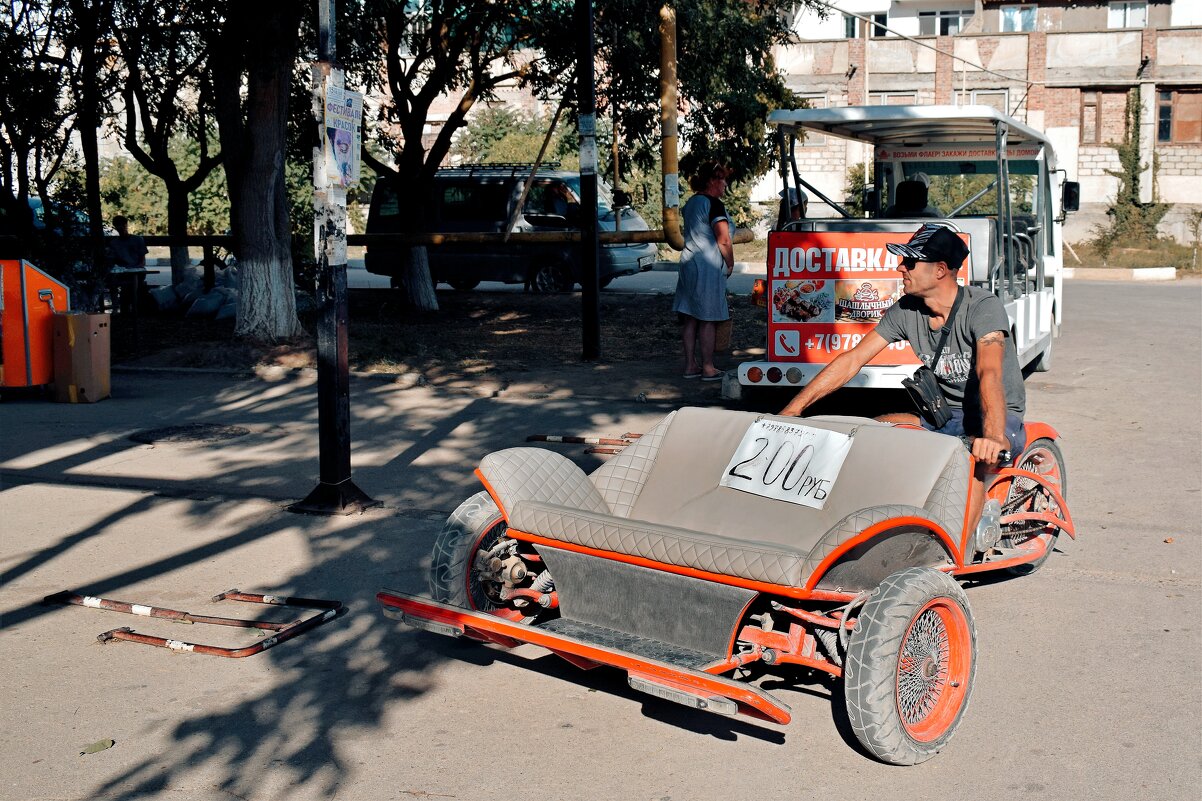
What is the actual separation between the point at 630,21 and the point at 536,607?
437 inches

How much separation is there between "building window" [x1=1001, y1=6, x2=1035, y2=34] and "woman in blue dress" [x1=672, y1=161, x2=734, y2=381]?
3876 centimetres

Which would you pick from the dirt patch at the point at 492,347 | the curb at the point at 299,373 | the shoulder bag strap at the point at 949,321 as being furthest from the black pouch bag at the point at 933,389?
the curb at the point at 299,373

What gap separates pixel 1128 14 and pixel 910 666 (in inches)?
1803

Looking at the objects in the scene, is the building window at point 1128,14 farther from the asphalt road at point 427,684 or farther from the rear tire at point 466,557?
the rear tire at point 466,557

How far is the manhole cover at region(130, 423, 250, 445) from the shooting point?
942 centimetres

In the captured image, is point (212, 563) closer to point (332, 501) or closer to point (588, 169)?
point (332, 501)

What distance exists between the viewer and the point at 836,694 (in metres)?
4.25

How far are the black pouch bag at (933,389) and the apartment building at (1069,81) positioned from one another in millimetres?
33979

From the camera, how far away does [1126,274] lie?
90.8 feet

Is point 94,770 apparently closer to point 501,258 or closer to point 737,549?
point 737,549

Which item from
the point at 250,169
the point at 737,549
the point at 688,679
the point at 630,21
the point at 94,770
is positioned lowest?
the point at 94,770

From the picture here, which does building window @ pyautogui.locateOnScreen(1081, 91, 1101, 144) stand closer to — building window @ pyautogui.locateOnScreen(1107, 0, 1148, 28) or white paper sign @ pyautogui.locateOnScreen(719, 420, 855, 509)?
building window @ pyautogui.locateOnScreen(1107, 0, 1148, 28)

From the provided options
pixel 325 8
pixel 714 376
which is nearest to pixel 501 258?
pixel 714 376

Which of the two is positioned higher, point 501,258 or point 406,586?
point 501,258
